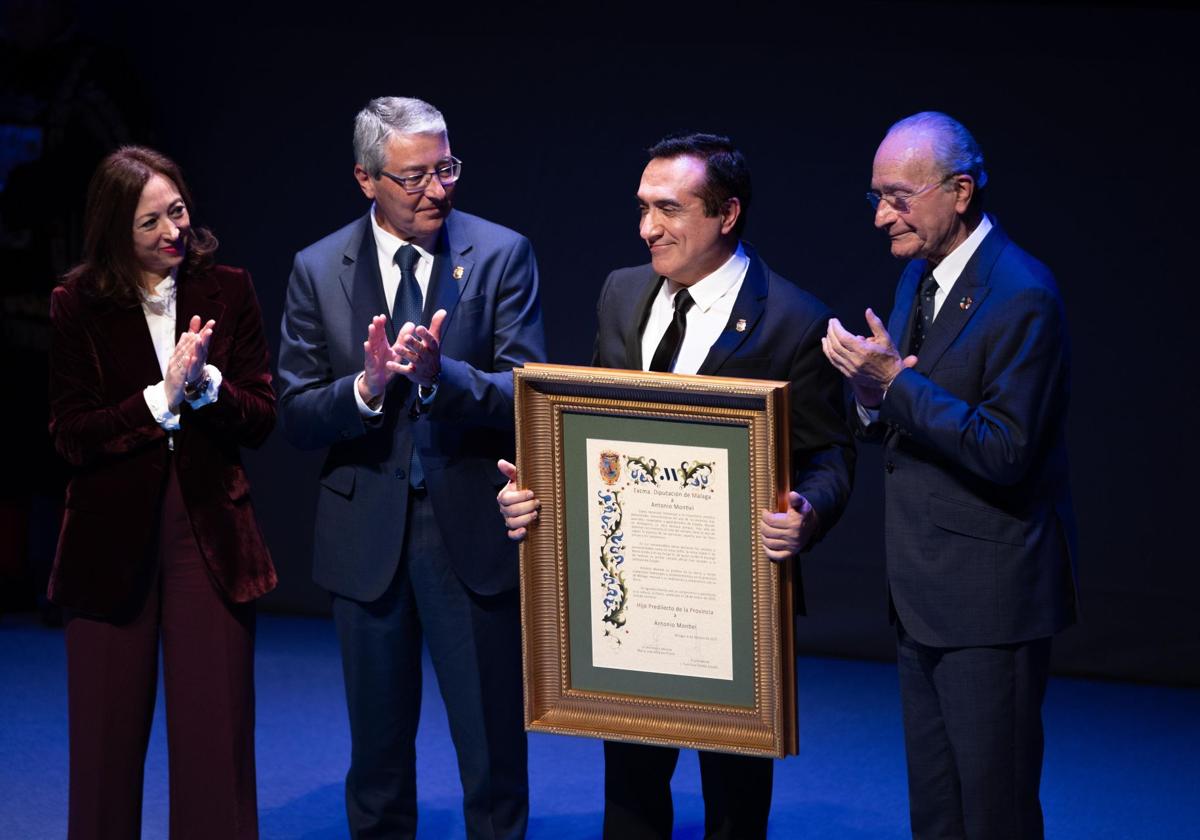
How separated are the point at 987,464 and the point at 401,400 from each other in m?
1.39

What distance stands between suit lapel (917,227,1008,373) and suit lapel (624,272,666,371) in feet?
1.86

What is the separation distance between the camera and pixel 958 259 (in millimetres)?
3326

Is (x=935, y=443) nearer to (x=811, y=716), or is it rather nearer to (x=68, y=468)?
(x=811, y=716)

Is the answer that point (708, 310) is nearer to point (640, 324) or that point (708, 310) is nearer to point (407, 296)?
point (640, 324)

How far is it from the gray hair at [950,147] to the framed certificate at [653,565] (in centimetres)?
66

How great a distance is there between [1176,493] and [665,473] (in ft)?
9.97

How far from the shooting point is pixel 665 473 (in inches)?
125

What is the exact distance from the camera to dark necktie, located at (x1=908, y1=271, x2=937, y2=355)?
3387 mm

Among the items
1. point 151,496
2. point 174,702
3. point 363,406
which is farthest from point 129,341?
point 174,702

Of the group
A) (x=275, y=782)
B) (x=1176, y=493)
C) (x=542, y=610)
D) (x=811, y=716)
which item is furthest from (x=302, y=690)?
(x=1176, y=493)

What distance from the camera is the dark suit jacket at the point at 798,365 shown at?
3318 mm

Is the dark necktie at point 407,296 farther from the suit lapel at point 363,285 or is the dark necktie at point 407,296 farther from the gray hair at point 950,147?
the gray hair at point 950,147

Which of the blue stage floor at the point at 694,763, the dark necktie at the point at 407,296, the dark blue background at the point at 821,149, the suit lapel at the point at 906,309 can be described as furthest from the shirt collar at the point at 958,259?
the dark blue background at the point at 821,149

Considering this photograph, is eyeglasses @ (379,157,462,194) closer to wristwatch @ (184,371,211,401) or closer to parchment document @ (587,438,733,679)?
wristwatch @ (184,371,211,401)
